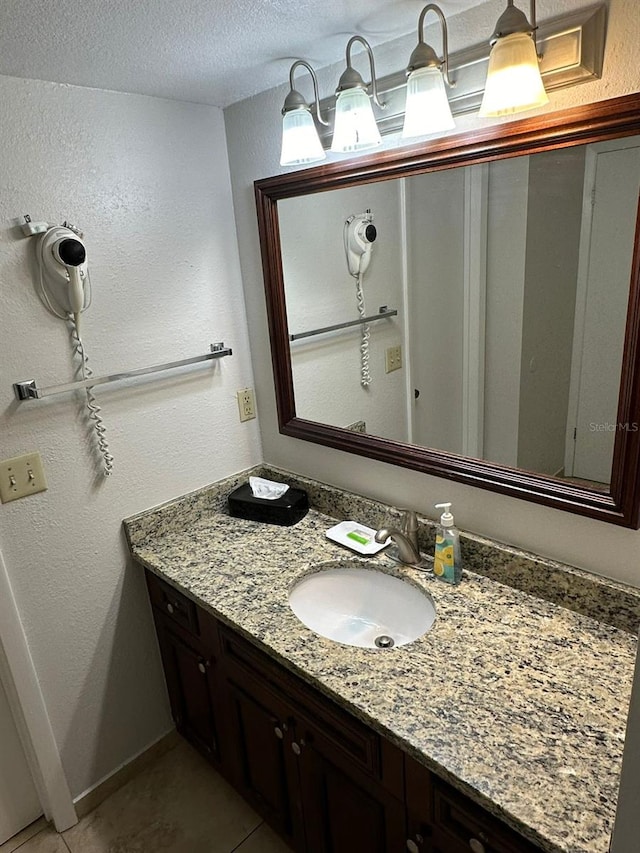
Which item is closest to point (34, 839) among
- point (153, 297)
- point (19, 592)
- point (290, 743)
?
point (19, 592)

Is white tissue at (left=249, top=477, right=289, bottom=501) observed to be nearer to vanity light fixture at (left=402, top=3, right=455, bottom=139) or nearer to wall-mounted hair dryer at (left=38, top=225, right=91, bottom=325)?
wall-mounted hair dryer at (left=38, top=225, right=91, bottom=325)

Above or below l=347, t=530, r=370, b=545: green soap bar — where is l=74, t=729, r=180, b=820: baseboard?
below

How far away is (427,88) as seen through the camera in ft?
3.69

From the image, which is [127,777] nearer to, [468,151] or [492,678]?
[492,678]

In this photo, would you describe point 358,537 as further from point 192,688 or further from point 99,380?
point 99,380

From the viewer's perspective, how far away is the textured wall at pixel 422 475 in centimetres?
101

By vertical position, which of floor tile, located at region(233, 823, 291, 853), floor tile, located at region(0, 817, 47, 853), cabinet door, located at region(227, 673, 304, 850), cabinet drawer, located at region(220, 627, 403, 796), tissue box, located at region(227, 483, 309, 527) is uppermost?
tissue box, located at region(227, 483, 309, 527)

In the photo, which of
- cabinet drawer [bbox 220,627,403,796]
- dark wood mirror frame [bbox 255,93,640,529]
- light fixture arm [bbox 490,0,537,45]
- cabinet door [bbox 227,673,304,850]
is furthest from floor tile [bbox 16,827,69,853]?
light fixture arm [bbox 490,0,537,45]

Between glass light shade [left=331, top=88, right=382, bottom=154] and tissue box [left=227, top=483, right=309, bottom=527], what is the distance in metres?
1.03

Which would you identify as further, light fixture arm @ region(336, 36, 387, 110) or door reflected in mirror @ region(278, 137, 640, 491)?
light fixture arm @ region(336, 36, 387, 110)

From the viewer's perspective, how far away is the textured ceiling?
103 centimetres

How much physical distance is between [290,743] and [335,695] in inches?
13.9

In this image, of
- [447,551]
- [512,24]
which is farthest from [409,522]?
[512,24]

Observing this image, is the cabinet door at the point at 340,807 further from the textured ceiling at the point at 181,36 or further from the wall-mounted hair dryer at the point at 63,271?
the textured ceiling at the point at 181,36
